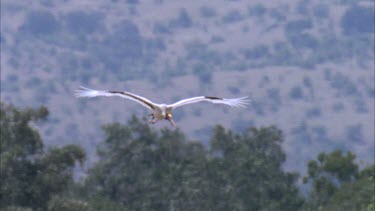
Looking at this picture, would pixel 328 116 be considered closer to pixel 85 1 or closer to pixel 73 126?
pixel 73 126

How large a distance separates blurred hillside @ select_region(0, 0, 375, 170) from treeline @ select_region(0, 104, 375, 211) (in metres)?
41.9

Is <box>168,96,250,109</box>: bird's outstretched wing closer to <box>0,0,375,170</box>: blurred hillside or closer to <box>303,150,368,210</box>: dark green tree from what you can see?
<box>303,150,368,210</box>: dark green tree

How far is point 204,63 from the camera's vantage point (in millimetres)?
116062

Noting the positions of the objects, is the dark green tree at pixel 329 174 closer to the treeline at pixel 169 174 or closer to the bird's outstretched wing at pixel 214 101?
the treeline at pixel 169 174

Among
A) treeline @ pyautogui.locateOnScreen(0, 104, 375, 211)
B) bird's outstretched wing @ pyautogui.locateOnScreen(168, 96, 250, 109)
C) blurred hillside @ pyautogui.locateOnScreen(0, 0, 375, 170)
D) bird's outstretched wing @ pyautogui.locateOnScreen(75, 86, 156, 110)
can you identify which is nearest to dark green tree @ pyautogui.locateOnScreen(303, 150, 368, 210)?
treeline @ pyautogui.locateOnScreen(0, 104, 375, 211)

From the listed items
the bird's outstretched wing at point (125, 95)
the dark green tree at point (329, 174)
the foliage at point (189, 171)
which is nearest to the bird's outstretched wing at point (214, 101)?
the bird's outstretched wing at point (125, 95)

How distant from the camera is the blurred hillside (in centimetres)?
9138

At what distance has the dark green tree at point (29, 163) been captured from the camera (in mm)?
27266

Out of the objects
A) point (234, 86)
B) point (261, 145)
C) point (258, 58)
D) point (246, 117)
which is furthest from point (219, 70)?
point (261, 145)

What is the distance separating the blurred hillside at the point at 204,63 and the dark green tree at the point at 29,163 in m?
51.1

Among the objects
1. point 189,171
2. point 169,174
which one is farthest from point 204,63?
point 189,171

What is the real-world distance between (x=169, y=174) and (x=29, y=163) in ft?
25.7

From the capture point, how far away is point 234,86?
100m

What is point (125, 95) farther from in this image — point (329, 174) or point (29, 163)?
point (329, 174)
